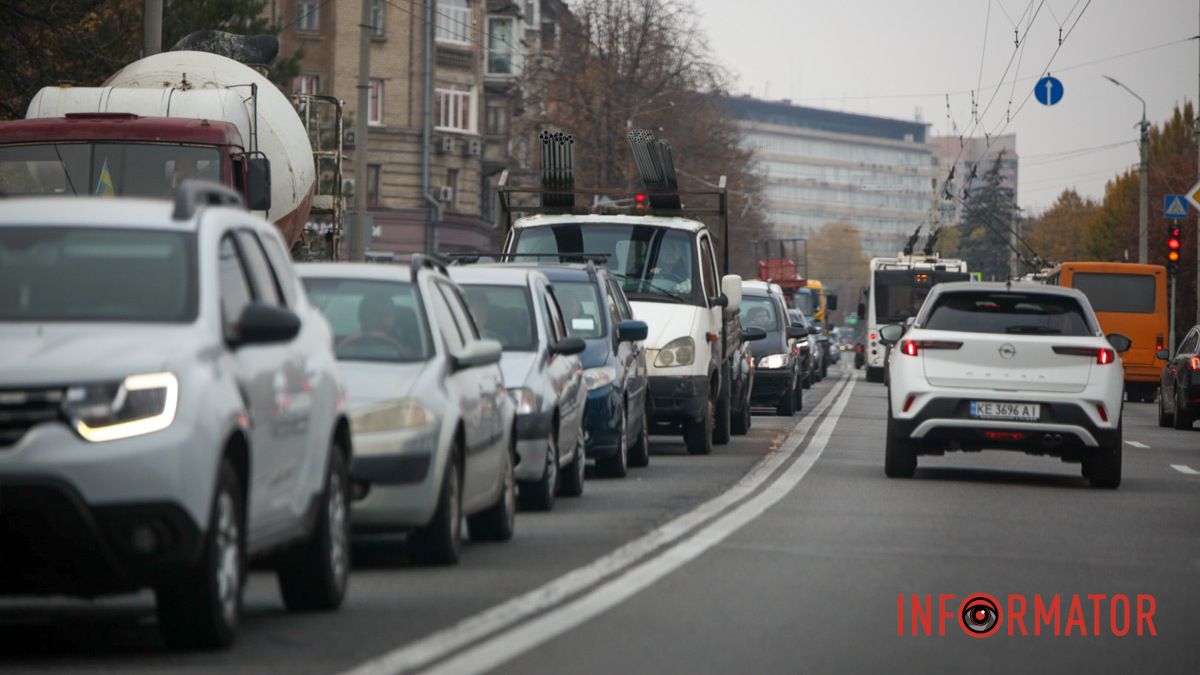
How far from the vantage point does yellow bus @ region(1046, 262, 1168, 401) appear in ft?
168

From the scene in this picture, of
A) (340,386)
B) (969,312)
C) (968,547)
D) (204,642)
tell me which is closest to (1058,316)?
(969,312)

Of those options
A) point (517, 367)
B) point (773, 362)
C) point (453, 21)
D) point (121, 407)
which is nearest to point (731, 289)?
point (517, 367)

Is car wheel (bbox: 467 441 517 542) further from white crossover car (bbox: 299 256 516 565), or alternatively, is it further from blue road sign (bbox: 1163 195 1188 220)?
blue road sign (bbox: 1163 195 1188 220)

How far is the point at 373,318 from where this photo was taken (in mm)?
11820

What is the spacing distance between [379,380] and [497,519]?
187 cm

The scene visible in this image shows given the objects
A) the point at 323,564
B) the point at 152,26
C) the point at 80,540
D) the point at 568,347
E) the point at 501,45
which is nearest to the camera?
the point at 80,540

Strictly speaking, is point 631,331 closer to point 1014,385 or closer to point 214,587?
point 1014,385

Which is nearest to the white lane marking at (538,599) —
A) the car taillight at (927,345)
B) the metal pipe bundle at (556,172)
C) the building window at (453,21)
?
the car taillight at (927,345)

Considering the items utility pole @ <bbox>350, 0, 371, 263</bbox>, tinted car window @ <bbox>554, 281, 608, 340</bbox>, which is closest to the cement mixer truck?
tinted car window @ <bbox>554, 281, 608, 340</bbox>

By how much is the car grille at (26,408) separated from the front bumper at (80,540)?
208mm

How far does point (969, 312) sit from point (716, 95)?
58452mm

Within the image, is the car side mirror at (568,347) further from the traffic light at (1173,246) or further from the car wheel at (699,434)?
the traffic light at (1173,246)

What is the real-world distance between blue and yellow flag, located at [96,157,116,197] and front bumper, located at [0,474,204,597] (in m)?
13.9

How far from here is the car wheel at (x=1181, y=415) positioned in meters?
33.8
